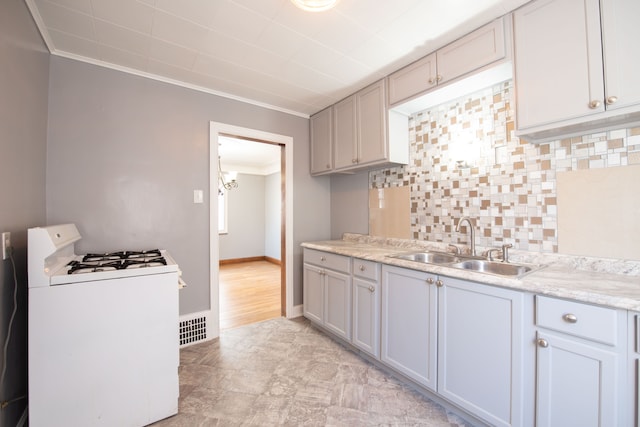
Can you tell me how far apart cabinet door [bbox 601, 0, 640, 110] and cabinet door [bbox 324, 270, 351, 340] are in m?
1.86

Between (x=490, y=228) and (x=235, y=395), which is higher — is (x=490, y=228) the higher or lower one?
the higher one

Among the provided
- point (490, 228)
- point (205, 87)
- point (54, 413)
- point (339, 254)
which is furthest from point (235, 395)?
point (205, 87)

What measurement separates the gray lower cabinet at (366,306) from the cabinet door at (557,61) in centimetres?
134

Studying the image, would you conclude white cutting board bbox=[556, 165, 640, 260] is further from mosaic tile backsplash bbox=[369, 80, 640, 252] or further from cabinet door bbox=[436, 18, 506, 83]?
cabinet door bbox=[436, 18, 506, 83]

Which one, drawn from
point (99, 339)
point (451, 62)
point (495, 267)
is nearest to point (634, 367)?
point (495, 267)

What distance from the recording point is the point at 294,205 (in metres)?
3.12

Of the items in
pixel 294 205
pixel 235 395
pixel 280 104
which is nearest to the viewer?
pixel 235 395

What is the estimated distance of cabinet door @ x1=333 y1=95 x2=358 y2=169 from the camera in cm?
261

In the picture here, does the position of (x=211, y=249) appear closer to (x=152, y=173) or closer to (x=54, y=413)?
(x=152, y=173)

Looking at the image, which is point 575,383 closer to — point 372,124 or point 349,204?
point 372,124

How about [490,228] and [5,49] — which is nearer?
[5,49]

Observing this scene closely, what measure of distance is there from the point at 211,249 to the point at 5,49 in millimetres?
1783

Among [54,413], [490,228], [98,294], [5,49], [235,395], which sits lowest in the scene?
[235,395]

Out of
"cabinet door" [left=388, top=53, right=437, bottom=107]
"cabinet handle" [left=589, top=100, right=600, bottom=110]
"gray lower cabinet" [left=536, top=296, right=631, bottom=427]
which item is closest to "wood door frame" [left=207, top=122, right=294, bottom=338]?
"cabinet door" [left=388, top=53, right=437, bottom=107]
